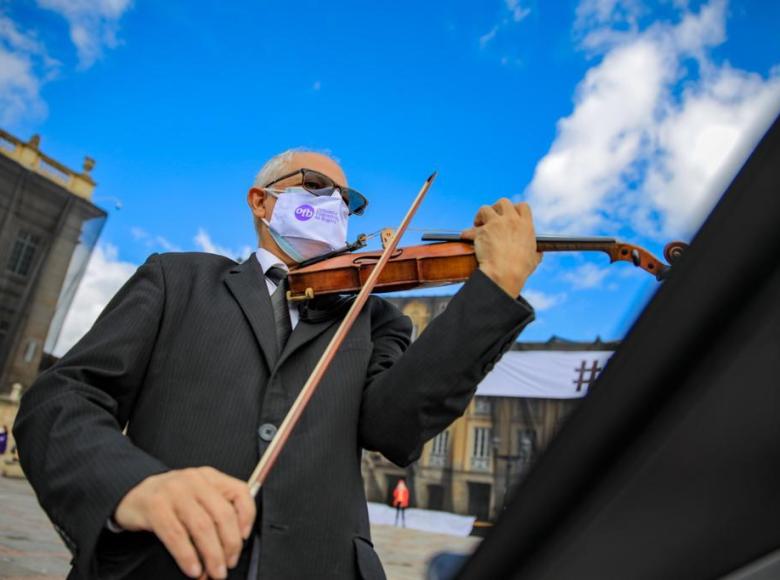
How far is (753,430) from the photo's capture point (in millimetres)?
458

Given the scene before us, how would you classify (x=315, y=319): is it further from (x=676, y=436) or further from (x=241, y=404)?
(x=676, y=436)

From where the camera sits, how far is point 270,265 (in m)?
1.80

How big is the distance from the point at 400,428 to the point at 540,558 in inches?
34.8

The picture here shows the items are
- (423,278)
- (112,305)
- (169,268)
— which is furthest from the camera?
(423,278)

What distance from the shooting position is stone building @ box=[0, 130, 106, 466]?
20.5 meters

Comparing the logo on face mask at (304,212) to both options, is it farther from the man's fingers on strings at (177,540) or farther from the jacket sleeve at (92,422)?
the man's fingers on strings at (177,540)

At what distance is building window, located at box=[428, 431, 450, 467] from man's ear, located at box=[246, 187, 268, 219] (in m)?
17.4

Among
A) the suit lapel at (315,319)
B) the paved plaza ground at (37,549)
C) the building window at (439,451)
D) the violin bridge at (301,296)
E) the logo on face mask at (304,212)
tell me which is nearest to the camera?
the suit lapel at (315,319)

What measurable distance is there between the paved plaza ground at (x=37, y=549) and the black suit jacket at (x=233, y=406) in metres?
0.54

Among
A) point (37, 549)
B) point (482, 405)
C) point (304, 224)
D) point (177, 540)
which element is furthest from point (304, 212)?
point (482, 405)

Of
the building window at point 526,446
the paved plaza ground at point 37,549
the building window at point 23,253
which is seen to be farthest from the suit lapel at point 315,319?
the building window at point 23,253

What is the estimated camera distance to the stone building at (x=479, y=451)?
49 centimetres

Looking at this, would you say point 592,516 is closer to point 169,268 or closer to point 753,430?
point 753,430

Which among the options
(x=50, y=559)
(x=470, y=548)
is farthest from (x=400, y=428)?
(x=50, y=559)
